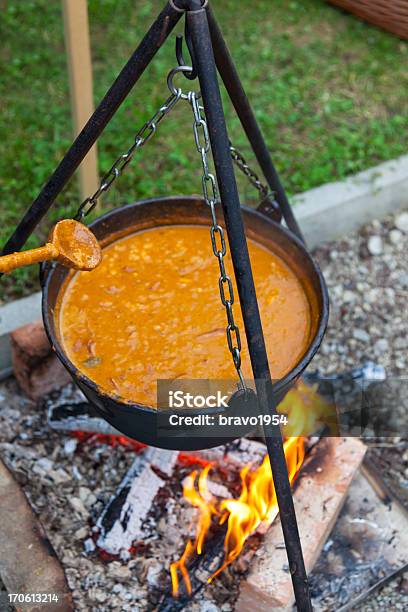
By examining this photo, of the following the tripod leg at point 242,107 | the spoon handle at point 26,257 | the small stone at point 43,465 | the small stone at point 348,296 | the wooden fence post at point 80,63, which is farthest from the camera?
the small stone at point 348,296

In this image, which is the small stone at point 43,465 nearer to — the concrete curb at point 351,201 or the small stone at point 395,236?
the concrete curb at point 351,201

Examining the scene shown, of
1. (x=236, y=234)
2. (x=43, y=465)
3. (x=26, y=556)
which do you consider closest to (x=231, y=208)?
(x=236, y=234)

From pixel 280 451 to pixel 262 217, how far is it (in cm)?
99

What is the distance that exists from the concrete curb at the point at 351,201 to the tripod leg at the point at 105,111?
5.98ft

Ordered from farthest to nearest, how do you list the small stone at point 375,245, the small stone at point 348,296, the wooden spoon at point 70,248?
1. the small stone at point 375,245
2. the small stone at point 348,296
3. the wooden spoon at point 70,248

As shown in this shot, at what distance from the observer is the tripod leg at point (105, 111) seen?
7.00ft

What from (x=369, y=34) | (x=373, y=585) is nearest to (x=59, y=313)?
(x=373, y=585)

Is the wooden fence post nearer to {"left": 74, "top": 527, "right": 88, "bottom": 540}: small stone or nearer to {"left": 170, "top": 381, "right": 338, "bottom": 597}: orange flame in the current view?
{"left": 170, "top": 381, "right": 338, "bottom": 597}: orange flame

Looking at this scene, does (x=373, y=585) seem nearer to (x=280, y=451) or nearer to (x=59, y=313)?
(x=280, y=451)

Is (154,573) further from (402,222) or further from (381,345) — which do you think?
(402,222)

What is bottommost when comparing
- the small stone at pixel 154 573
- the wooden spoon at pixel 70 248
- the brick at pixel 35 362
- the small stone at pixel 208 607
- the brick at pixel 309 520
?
the small stone at pixel 208 607

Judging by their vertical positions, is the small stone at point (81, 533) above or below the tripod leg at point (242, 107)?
below

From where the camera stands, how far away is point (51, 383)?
3254 mm

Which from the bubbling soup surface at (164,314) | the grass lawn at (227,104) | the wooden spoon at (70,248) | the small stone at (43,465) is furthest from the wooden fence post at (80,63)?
the small stone at (43,465)
